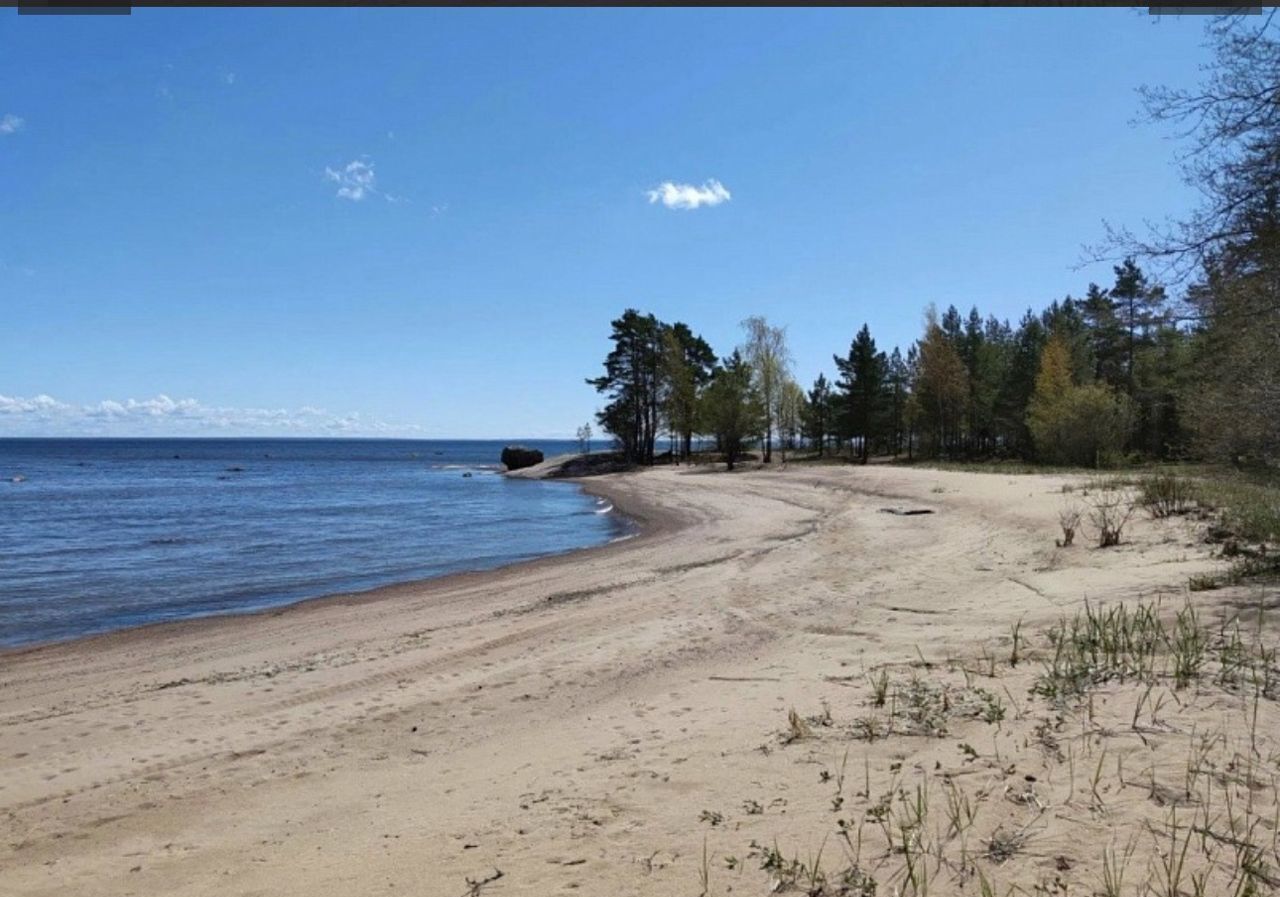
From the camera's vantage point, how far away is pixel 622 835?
12.6ft

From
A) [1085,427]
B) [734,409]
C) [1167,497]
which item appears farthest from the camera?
[734,409]

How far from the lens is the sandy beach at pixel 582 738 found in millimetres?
3650

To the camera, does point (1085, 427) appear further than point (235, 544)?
Yes

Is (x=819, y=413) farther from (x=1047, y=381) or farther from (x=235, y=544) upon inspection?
(x=235, y=544)

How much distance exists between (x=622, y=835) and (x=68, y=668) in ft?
33.6

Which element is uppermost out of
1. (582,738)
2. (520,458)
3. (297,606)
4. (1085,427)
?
(1085,427)

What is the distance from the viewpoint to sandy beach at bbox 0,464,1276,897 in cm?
365

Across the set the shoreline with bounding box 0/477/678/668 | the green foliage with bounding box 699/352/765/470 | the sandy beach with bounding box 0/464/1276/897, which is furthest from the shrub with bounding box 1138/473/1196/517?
the green foliage with bounding box 699/352/765/470

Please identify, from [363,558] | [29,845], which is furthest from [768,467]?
[29,845]

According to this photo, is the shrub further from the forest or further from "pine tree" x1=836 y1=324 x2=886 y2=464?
"pine tree" x1=836 y1=324 x2=886 y2=464

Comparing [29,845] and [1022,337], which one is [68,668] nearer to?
[29,845]

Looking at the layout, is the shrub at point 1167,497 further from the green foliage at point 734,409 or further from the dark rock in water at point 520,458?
the dark rock in water at point 520,458

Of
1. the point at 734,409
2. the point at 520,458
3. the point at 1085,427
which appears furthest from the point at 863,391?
the point at 520,458

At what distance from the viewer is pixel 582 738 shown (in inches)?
232
